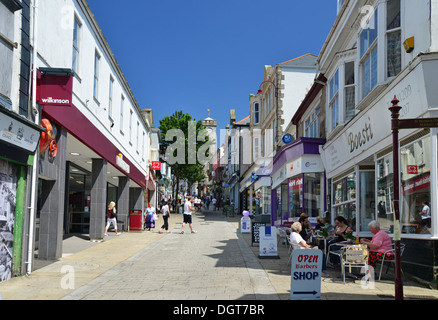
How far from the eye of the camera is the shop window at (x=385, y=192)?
11.1 m

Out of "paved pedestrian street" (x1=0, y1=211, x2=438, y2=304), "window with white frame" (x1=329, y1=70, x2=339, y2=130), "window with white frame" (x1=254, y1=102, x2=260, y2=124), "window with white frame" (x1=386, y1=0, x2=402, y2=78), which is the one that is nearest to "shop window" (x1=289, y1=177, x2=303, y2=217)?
"window with white frame" (x1=329, y1=70, x2=339, y2=130)

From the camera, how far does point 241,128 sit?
54062mm

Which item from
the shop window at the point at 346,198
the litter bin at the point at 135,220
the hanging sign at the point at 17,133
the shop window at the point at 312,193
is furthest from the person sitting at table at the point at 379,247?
the litter bin at the point at 135,220

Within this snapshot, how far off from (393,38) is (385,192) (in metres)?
3.76

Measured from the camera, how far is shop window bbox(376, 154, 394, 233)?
11070 mm

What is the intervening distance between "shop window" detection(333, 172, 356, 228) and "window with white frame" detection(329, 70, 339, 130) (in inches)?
85.5

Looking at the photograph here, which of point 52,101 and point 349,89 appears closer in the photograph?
point 52,101

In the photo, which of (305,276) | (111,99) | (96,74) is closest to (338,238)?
(305,276)

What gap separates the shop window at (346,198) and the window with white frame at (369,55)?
2990 mm

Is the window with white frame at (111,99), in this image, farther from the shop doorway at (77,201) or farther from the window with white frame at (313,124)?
the window with white frame at (313,124)

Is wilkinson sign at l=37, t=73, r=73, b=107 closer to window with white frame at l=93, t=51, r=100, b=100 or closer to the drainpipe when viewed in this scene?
the drainpipe

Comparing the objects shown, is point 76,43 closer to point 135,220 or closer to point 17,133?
point 17,133

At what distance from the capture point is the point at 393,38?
1097cm
